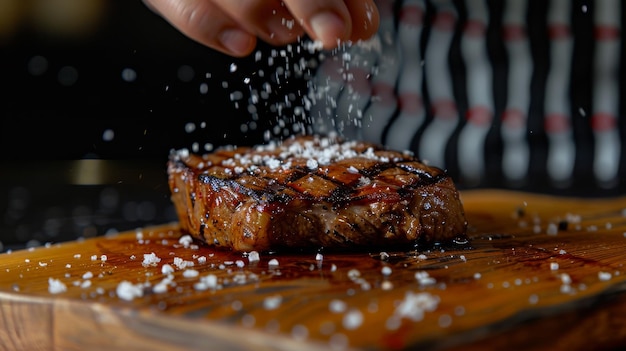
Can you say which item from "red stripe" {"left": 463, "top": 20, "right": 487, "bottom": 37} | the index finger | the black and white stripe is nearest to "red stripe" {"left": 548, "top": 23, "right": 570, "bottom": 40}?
the black and white stripe

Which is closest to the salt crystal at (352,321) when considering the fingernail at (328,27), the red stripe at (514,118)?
the fingernail at (328,27)

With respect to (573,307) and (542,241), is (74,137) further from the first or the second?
(573,307)

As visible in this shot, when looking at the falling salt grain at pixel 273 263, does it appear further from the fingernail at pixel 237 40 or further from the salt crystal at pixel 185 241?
the fingernail at pixel 237 40

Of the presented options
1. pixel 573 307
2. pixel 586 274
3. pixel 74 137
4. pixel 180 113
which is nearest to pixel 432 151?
pixel 180 113

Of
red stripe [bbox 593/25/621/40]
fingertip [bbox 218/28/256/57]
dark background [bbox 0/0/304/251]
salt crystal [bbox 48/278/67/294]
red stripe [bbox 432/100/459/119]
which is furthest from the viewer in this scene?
dark background [bbox 0/0/304/251]

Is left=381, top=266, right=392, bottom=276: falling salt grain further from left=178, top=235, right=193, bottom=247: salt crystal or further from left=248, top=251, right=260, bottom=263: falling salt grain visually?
left=178, top=235, right=193, bottom=247: salt crystal

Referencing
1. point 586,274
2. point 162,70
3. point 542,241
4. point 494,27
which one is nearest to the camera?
point 586,274
